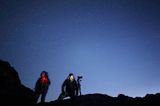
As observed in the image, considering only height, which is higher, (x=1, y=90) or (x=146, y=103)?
(x=1, y=90)

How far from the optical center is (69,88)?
18.1 metres

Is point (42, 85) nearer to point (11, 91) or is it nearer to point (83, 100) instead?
point (11, 91)

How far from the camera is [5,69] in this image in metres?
20.6

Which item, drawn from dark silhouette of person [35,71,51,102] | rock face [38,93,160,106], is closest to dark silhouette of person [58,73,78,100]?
dark silhouette of person [35,71,51,102]

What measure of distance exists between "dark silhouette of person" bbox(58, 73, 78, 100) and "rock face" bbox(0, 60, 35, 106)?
2374 mm

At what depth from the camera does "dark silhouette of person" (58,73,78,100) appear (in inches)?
712

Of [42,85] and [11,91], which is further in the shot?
[42,85]

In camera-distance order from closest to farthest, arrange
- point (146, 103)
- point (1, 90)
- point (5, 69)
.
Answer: point (146, 103) < point (1, 90) < point (5, 69)

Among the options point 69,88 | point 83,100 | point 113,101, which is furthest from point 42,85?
point 113,101

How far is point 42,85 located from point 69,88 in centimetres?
212

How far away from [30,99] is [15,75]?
5857 mm

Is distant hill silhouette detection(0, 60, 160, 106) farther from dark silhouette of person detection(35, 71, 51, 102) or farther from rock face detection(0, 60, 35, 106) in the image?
dark silhouette of person detection(35, 71, 51, 102)

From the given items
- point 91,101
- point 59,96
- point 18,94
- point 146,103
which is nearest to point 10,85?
point 18,94

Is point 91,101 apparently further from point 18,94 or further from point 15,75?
point 15,75
